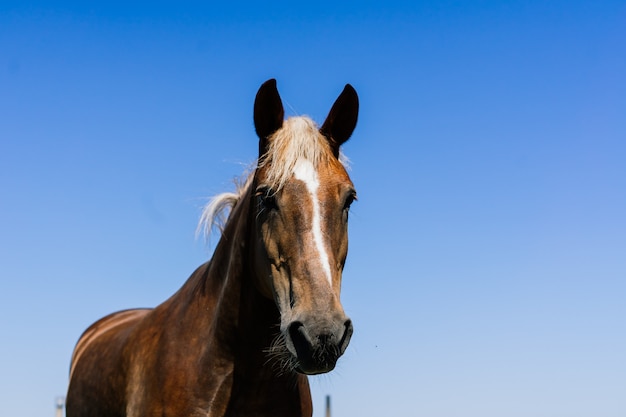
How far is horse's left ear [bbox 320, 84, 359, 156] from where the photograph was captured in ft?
15.3

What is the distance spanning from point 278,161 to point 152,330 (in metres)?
1.50

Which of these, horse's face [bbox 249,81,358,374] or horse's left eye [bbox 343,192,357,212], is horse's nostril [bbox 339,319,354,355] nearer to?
horse's face [bbox 249,81,358,374]

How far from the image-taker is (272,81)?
4.49m

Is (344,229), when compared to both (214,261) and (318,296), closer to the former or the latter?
(318,296)

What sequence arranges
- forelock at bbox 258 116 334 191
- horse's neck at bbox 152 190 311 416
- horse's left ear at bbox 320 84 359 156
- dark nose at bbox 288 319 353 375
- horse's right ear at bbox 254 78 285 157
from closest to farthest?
dark nose at bbox 288 319 353 375 → forelock at bbox 258 116 334 191 → horse's neck at bbox 152 190 311 416 → horse's right ear at bbox 254 78 285 157 → horse's left ear at bbox 320 84 359 156

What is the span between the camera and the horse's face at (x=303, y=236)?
11.8 feet

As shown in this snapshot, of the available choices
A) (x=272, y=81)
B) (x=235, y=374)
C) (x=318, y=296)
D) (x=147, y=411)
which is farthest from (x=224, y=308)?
(x=272, y=81)

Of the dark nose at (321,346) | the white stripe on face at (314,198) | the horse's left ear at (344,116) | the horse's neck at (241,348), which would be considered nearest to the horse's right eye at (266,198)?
the white stripe on face at (314,198)

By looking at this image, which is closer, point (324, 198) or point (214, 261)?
point (324, 198)

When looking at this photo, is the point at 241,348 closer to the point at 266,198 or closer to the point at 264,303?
the point at 264,303

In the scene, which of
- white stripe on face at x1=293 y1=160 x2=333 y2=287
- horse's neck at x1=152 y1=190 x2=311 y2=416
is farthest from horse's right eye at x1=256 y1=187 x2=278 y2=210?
horse's neck at x1=152 y1=190 x2=311 y2=416

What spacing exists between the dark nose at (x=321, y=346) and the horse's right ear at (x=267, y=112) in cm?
132

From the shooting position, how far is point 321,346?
11.6 ft

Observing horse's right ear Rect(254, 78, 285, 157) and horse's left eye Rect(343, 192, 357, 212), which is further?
horse's right ear Rect(254, 78, 285, 157)
